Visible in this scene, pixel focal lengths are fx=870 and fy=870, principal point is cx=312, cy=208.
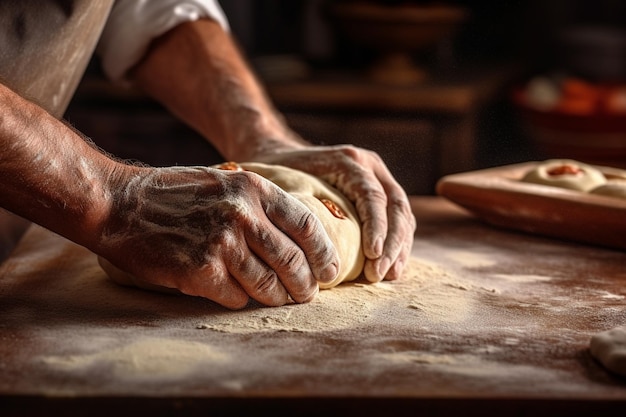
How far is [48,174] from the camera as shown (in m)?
1.30

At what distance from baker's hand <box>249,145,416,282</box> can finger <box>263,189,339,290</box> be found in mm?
167

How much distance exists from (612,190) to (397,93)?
66.6 inches

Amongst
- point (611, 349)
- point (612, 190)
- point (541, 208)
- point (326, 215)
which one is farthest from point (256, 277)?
point (612, 190)

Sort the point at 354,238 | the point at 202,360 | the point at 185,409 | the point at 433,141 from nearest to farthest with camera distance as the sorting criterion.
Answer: the point at 185,409
the point at 202,360
the point at 354,238
the point at 433,141

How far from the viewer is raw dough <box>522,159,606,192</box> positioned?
1.94 m

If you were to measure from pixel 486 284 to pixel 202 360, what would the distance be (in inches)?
24.2

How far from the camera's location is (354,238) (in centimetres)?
154

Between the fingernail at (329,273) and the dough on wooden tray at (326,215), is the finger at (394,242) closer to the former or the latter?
the dough on wooden tray at (326,215)

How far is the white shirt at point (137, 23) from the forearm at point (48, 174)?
2.41ft

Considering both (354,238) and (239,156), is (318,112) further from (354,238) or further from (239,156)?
(354,238)

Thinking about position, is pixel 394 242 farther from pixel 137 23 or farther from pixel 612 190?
pixel 137 23

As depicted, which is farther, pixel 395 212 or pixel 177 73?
pixel 177 73

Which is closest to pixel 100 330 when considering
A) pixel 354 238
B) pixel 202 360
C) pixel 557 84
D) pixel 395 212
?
pixel 202 360

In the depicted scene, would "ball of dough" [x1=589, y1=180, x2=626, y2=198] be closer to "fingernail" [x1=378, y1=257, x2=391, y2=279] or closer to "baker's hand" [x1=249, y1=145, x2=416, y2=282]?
"baker's hand" [x1=249, y1=145, x2=416, y2=282]
